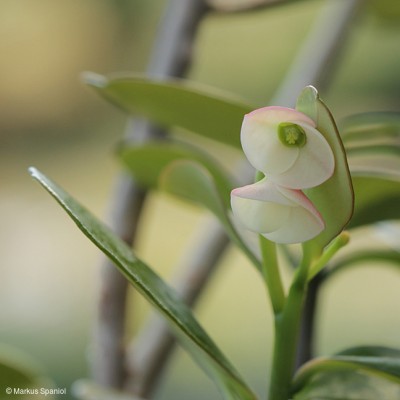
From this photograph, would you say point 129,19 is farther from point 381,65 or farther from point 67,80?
point 381,65

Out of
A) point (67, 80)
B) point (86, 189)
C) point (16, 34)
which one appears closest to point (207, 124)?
point (86, 189)

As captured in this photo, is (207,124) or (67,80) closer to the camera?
(207,124)

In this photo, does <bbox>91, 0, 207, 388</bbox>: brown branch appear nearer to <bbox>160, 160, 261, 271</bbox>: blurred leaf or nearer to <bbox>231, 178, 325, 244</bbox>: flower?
<bbox>160, 160, 261, 271</bbox>: blurred leaf

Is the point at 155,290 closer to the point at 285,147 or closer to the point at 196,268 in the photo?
the point at 285,147

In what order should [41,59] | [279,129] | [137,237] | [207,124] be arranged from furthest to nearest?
[41,59] → [137,237] → [207,124] → [279,129]

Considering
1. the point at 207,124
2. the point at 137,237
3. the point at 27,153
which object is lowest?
the point at 27,153

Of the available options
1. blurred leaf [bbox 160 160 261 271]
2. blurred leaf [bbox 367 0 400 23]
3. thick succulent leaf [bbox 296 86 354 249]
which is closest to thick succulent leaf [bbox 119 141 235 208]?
blurred leaf [bbox 160 160 261 271]
